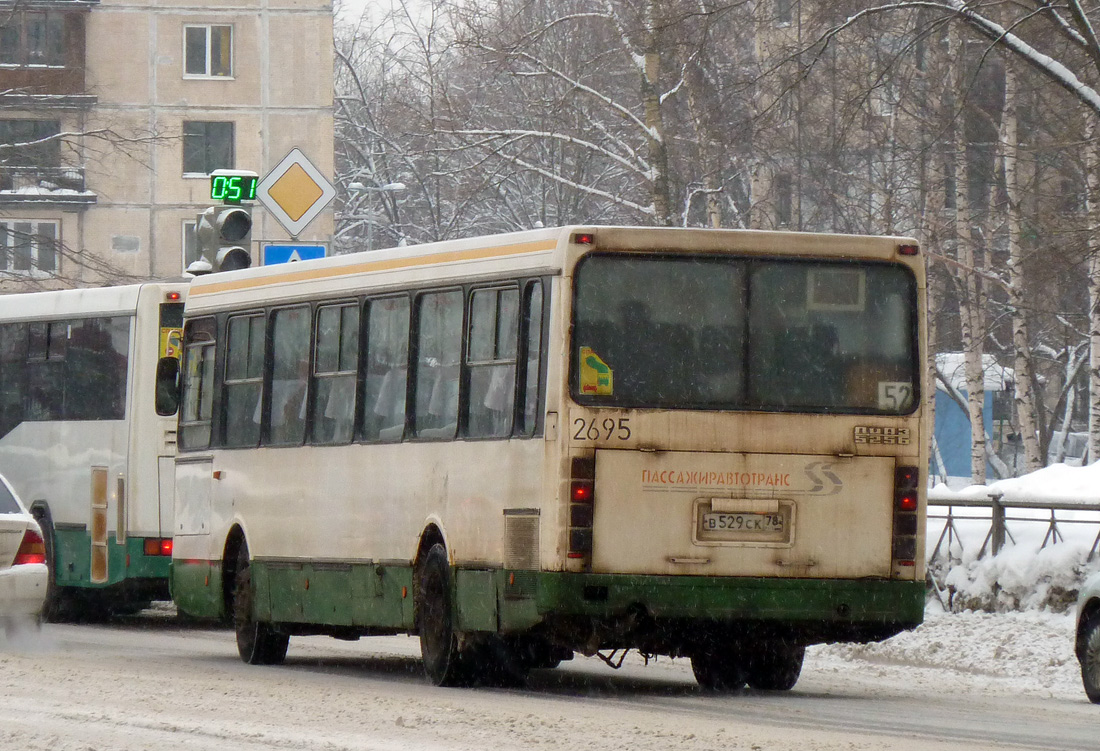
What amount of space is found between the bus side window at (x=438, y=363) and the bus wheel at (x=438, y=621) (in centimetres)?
73

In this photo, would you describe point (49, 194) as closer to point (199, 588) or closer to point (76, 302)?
point (76, 302)

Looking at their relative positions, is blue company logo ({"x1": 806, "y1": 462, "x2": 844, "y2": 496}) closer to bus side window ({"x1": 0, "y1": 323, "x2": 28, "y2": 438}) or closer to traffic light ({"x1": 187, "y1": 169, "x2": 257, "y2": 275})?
traffic light ({"x1": 187, "y1": 169, "x2": 257, "y2": 275})

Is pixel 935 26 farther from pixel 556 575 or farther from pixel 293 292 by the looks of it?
pixel 556 575

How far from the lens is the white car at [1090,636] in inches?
549

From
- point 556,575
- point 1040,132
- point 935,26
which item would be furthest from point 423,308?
point 1040,132

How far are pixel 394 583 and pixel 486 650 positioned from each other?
1.01 m

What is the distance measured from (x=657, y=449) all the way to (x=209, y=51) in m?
55.1

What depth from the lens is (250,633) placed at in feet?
52.7

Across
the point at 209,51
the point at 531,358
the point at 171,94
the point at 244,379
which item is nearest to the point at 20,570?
the point at 244,379

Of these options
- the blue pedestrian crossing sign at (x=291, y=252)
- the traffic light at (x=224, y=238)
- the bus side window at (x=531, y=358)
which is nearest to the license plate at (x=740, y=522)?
the bus side window at (x=531, y=358)

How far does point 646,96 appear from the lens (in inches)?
1356

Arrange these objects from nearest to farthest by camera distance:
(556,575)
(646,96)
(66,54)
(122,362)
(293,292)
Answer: (556,575) < (293,292) < (122,362) < (646,96) < (66,54)

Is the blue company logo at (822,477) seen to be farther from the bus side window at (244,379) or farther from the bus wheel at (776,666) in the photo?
the bus side window at (244,379)

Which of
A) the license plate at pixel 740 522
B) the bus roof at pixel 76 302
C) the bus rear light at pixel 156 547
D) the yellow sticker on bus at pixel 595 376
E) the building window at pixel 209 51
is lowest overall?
the bus rear light at pixel 156 547
